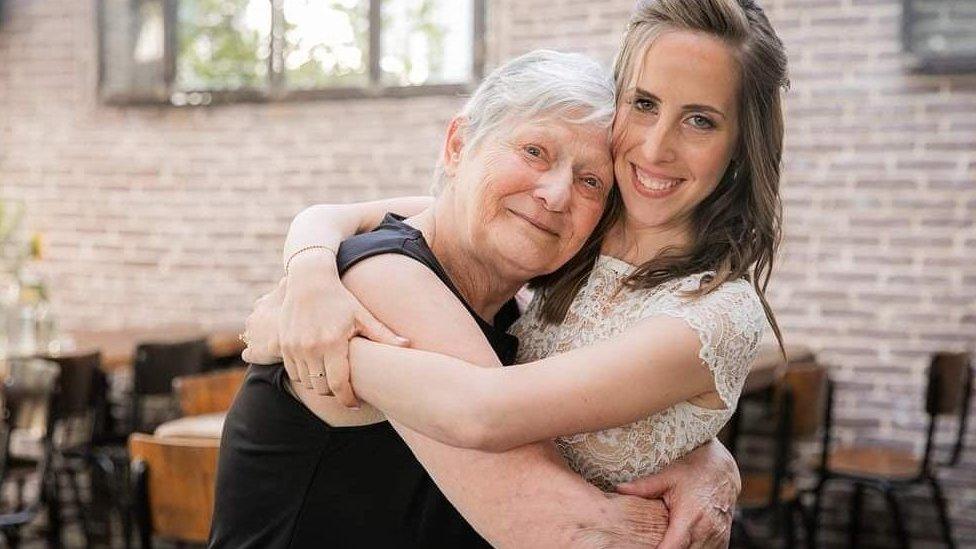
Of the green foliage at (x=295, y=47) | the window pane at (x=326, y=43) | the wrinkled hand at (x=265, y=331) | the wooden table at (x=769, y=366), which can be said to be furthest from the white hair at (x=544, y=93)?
the window pane at (x=326, y=43)

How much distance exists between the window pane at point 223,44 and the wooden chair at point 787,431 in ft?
11.4

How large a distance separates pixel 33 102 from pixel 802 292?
478cm

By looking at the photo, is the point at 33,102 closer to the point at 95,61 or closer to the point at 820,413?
the point at 95,61

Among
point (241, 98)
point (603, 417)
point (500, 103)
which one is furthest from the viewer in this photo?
point (241, 98)

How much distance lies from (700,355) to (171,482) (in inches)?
57.0

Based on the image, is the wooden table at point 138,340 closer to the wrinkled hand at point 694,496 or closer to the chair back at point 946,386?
the chair back at point 946,386

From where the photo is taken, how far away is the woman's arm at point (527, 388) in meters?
1.39

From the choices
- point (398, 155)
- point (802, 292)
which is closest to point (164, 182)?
point (398, 155)

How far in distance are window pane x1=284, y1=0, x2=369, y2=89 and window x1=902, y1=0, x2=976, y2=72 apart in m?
2.75

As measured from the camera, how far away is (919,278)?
5262mm

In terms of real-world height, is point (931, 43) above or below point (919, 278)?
above

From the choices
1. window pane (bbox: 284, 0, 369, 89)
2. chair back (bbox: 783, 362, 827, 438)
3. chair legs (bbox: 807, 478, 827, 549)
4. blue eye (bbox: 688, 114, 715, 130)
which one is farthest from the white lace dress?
window pane (bbox: 284, 0, 369, 89)

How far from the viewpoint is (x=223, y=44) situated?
6.81m

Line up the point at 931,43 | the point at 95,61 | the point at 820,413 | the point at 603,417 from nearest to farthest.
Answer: the point at 603,417
the point at 820,413
the point at 931,43
the point at 95,61
